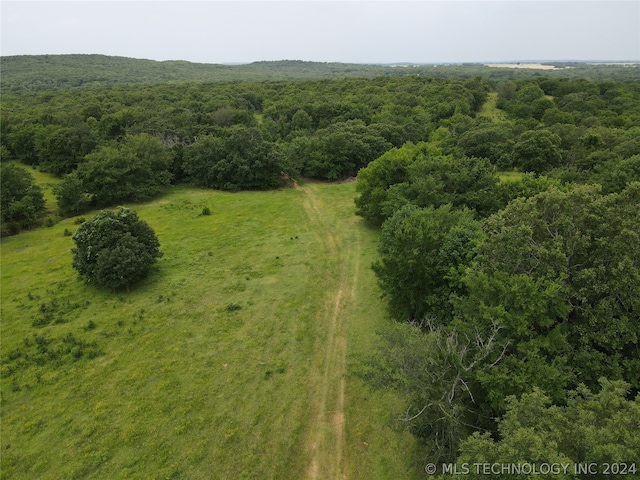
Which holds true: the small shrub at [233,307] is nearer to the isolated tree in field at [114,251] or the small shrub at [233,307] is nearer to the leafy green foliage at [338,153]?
the isolated tree in field at [114,251]

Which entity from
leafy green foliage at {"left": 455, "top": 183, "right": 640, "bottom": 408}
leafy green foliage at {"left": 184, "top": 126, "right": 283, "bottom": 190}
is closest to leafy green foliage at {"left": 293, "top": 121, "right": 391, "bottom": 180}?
leafy green foliage at {"left": 184, "top": 126, "right": 283, "bottom": 190}

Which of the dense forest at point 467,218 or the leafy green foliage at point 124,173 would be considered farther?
the leafy green foliage at point 124,173

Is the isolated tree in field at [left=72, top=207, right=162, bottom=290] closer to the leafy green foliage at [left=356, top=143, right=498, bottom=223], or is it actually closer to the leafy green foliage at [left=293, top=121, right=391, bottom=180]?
the leafy green foliage at [left=356, top=143, right=498, bottom=223]

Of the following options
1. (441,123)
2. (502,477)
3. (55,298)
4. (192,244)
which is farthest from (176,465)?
(441,123)

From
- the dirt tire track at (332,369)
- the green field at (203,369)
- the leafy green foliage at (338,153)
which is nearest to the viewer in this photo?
the green field at (203,369)

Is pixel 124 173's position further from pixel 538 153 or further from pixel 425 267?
pixel 538 153

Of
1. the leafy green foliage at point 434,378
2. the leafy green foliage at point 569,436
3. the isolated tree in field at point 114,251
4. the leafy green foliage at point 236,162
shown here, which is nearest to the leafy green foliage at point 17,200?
the isolated tree in field at point 114,251
